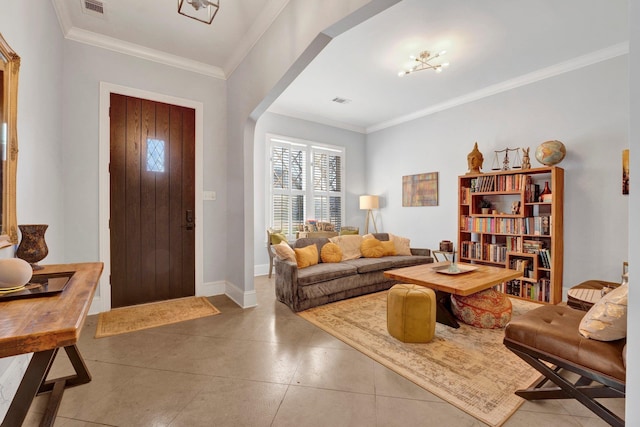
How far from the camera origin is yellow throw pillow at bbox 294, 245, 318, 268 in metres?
3.64

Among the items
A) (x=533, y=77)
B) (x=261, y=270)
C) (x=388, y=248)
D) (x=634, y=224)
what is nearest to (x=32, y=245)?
(x=634, y=224)

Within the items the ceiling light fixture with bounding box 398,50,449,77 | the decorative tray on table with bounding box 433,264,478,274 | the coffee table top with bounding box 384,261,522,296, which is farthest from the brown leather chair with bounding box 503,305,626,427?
the ceiling light fixture with bounding box 398,50,449,77

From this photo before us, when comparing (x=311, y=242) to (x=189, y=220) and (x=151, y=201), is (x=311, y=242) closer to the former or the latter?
(x=189, y=220)

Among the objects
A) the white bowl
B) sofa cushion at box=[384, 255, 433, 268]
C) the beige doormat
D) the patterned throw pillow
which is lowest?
the beige doormat

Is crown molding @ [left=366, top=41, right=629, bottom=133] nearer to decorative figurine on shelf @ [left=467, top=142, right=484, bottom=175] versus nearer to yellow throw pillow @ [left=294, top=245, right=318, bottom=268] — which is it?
decorative figurine on shelf @ [left=467, top=142, right=484, bottom=175]

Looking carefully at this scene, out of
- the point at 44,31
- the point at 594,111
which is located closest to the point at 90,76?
the point at 44,31

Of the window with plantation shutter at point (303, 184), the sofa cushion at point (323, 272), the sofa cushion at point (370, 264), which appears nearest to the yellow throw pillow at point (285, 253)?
the sofa cushion at point (323, 272)

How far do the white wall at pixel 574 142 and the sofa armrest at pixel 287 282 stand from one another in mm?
3083

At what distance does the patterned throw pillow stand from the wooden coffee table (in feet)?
3.33

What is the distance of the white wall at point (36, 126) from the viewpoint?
5.71 ft

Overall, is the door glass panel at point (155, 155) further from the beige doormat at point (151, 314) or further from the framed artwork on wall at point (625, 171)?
the framed artwork on wall at point (625, 171)

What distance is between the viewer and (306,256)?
3.70m

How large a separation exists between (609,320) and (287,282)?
105 inches

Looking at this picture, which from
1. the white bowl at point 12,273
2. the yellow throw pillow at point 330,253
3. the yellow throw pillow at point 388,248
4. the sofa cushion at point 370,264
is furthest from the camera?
the yellow throw pillow at point 388,248
